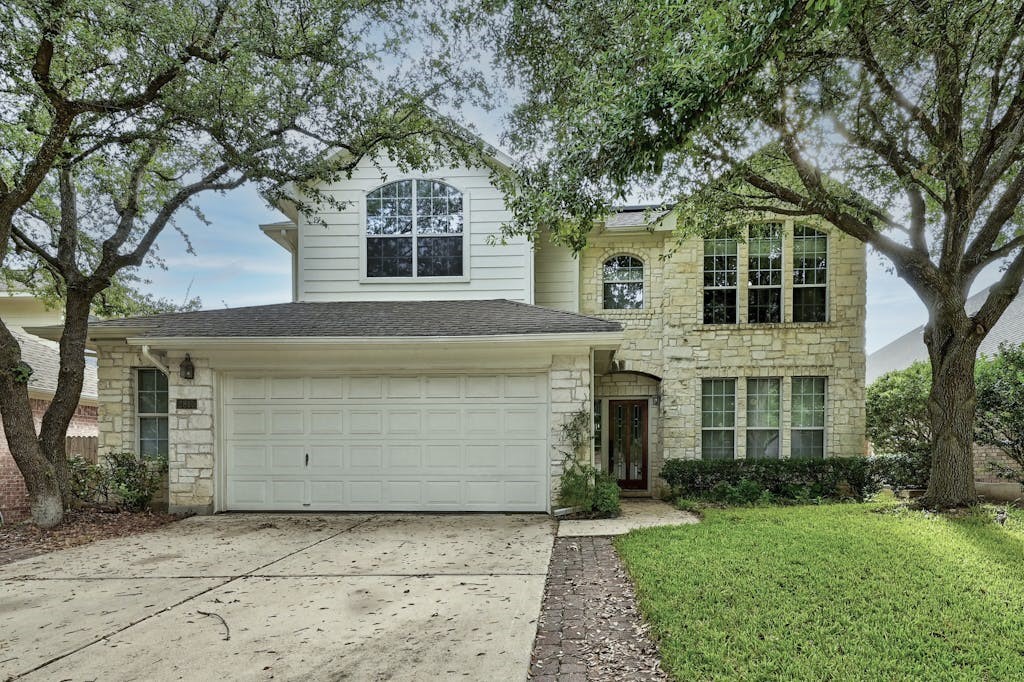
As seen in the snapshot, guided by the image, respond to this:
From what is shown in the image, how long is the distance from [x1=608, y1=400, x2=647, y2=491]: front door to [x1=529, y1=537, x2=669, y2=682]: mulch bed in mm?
6107

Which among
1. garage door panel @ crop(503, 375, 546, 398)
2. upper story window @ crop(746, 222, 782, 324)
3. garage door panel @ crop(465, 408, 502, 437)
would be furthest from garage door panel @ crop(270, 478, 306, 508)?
upper story window @ crop(746, 222, 782, 324)

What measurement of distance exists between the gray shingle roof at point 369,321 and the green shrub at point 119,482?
6.89 feet

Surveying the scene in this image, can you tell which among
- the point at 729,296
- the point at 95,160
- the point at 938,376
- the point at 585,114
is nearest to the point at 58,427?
the point at 95,160

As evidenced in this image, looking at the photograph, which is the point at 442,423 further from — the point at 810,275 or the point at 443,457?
the point at 810,275

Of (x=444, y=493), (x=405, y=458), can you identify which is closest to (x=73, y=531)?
(x=405, y=458)

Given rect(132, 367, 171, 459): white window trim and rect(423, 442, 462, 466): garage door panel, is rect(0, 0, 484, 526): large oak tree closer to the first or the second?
rect(132, 367, 171, 459): white window trim

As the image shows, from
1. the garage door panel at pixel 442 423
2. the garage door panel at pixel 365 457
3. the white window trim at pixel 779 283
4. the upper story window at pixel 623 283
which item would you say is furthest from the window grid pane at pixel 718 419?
the garage door panel at pixel 365 457

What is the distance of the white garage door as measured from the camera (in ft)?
28.1

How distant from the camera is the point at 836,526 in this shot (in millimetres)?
7055

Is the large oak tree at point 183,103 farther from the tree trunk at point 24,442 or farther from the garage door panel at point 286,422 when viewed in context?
the garage door panel at point 286,422

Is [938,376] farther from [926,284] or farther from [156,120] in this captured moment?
[156,120]

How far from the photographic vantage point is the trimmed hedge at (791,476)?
34.3 ft

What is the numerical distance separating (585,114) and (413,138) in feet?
11.2

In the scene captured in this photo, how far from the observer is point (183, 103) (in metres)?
7.64
